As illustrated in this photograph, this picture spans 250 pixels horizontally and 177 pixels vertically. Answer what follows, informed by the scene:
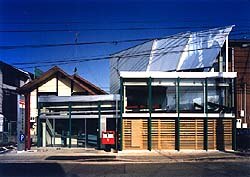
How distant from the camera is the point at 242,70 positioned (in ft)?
97.7

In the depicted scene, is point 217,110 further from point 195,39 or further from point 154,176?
point 154,176

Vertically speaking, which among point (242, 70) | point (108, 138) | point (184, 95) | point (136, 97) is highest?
point (242, 70)

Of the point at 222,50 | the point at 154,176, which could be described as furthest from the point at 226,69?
the point at 154,176

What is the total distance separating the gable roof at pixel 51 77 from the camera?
28.6 m

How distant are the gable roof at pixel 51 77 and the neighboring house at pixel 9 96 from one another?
338 centimetres

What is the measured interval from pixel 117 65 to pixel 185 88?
8.62 metres

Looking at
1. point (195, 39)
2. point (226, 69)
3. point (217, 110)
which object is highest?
point (195, 39)

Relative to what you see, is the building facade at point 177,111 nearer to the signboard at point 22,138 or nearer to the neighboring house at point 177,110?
the neighboring house at point 177,110

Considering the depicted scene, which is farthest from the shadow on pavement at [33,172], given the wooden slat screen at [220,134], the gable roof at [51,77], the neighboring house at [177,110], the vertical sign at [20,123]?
the gable roof at [51,77]

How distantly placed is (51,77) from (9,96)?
750cm

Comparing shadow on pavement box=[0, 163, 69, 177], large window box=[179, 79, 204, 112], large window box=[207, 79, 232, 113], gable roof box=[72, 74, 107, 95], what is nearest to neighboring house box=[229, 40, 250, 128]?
large window box=[207, 79, 232, 113]

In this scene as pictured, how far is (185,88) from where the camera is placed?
23500mm

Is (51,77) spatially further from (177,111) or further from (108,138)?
(177,111)

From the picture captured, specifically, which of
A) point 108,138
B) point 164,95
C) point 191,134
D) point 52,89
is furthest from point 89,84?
point 191,134
